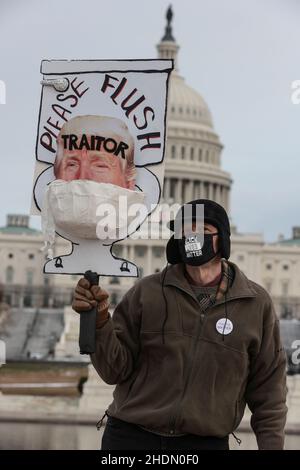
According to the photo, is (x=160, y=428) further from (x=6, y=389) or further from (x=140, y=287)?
(x=6, y=389)

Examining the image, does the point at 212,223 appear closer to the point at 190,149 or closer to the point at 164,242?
the point at 164,242

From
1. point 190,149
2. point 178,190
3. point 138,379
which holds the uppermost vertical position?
point 190,149

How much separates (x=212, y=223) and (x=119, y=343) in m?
0.67

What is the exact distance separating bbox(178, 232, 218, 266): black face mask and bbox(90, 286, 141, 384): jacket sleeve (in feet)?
0.94

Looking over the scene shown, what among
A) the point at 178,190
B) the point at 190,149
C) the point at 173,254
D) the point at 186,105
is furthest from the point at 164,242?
the point at 173,254

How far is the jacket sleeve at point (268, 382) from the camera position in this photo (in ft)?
20.7

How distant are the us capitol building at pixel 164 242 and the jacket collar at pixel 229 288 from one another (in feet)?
335

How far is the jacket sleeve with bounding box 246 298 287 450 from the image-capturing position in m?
6.30

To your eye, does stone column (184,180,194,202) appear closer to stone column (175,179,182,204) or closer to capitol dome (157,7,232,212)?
capitol dome (157,7,232,212)

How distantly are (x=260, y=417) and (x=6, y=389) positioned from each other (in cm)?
3821

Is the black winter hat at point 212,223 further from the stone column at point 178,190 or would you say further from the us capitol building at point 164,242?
the stone column at point 178,190

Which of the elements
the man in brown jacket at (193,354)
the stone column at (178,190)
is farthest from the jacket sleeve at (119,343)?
the stone column at (178,190)

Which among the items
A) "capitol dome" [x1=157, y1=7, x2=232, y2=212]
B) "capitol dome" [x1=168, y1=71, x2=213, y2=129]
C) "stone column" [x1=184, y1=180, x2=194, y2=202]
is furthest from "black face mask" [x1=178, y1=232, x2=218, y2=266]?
"capitol dome" [x1=168, y1=71, x2=213, y2=129]

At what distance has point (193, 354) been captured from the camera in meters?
6.21
